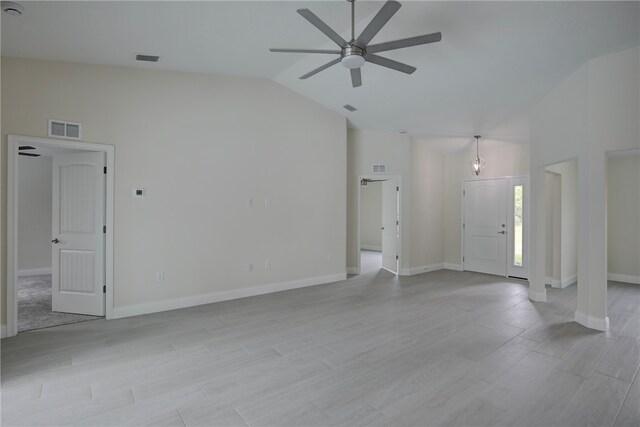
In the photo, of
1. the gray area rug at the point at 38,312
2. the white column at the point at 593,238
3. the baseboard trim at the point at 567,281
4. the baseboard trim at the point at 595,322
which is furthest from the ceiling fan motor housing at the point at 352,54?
the baseboard trim at the point at 567,281

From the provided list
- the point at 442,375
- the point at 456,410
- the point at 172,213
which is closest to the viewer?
the point at 456,410

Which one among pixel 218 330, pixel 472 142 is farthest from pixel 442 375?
pixel 472 142

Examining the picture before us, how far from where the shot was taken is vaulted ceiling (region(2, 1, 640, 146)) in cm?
306

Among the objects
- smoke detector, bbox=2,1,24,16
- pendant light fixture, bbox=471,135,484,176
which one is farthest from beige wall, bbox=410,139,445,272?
smoke detector, bbox=2,1,24,16

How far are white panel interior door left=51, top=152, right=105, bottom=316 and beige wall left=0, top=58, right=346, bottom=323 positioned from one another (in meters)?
0.22

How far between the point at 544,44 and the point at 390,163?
3.84 metres

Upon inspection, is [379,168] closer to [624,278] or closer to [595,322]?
[595,322]

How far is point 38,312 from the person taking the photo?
14.5ft

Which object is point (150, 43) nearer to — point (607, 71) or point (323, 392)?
point (323, 392)

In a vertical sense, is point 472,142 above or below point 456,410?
above

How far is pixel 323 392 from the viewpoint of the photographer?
8.30ft

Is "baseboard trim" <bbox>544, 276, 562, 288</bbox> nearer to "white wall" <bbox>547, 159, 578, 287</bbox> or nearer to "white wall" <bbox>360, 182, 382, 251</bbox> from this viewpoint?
"white wall" <bbox>547, 159, 578, 287</bbox>

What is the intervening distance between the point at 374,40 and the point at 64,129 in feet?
12.4

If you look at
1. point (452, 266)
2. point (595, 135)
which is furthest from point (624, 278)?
point (595, 135)
